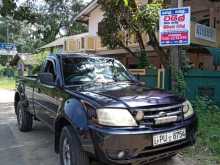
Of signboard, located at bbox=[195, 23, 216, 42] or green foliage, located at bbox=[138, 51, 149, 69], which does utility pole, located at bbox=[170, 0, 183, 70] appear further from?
signboard, located at bbox=[195, 23, 216, 42]

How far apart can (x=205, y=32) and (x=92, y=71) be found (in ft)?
Answer: 40.2

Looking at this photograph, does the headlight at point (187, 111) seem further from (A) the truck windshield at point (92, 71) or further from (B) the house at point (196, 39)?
(B) the house at point (196, 39)

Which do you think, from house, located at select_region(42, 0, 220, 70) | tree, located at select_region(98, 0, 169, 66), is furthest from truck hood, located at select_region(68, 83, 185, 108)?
house, located at select_region(42, 0, 220, 70)

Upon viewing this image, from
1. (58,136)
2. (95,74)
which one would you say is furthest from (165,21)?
(58,136)

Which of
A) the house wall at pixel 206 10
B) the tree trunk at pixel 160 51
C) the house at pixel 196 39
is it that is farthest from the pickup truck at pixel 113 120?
the house wall at pixel 206 10

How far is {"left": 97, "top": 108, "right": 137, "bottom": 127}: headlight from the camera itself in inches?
178

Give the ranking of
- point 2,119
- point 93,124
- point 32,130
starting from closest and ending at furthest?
point 93,124
point 32,130
point 2,119

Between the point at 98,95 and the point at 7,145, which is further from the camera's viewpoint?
the point at 7,145

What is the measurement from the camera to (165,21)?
7.67 meters

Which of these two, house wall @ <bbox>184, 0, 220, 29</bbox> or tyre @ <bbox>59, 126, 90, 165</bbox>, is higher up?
house wall @ <bbox>184, 0, 220, 29</bbox>

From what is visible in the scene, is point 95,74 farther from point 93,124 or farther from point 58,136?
point 93,124

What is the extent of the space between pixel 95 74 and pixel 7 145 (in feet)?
8.53

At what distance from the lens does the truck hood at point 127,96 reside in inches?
185

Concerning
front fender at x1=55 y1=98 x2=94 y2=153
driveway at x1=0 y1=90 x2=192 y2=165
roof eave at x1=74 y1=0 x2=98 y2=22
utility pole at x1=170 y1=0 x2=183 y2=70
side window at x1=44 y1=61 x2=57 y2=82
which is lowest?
driveway at x1=0 y1=90 x2=192 y2=165
